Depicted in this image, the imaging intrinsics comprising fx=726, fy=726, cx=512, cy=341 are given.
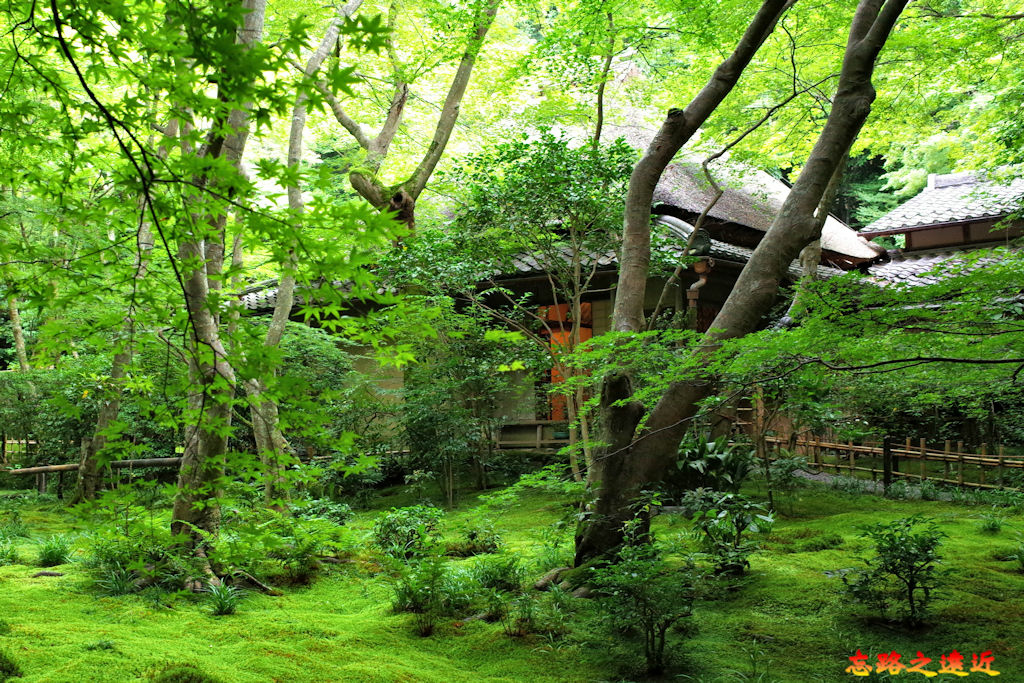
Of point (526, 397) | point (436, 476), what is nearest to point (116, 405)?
point (436, 476)

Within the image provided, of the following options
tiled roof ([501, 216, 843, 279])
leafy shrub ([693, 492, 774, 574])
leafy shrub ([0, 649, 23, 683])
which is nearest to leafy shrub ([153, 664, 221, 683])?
leafy shrub ([0, 649, 23, 683])

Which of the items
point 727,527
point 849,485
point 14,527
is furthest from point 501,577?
point 14,527

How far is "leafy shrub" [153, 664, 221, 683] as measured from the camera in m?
3.99

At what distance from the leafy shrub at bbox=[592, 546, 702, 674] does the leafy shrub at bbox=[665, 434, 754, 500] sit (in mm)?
3017

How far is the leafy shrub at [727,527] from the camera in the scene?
5738 millimetres

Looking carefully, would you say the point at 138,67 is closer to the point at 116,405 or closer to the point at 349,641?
the point at 349,641

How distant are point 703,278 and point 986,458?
4.38 m

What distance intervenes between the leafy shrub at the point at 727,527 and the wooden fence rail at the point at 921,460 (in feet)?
12.1

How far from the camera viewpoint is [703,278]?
11.1 metres

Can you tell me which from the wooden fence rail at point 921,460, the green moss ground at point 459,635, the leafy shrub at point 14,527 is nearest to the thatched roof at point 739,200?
the wooden fence rail at point 921,460

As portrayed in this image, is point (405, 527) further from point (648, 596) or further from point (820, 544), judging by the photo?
point (820, 544)

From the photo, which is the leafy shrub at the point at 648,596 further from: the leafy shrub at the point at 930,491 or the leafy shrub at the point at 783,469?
the leafy shrub at the point at 930,491

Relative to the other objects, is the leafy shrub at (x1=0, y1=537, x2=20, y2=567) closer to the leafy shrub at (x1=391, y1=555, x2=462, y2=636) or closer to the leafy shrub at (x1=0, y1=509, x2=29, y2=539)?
the leafy shrub at (x1=0, y1=509, x2=29, y2=539)

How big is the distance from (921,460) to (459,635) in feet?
25.3
